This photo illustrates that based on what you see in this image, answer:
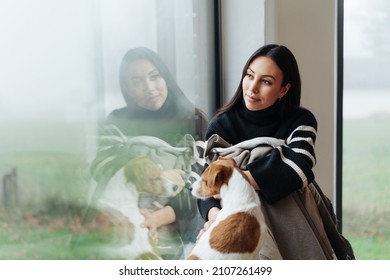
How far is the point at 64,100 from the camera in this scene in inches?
47.3

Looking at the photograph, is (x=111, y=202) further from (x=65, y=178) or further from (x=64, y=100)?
(x=64, y=100)

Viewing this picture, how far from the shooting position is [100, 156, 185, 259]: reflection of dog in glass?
1.21 metres

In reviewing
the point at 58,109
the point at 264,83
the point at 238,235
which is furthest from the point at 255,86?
the point at 58,109

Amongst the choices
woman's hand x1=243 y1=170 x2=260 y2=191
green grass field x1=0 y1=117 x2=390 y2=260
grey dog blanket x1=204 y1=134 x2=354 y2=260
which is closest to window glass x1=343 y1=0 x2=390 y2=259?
grey dog blanket x1=204 y1=134 x2=354 y2=260

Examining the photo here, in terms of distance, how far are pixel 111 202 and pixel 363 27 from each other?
69 centimetres

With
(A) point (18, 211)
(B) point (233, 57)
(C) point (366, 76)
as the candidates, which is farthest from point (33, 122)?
(C) point (366, 76)

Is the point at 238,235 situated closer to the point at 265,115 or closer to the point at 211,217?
the point at 211,217

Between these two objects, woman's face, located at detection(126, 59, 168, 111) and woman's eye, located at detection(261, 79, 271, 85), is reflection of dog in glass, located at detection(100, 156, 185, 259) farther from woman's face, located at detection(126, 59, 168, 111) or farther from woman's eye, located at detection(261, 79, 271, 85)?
woman's eye, located at detection(261, 79, 271, 85)

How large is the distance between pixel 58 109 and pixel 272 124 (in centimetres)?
41

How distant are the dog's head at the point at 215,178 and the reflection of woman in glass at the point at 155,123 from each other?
0.14 m

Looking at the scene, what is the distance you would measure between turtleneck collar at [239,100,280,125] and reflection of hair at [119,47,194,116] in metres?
0.17

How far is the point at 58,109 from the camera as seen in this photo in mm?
1196

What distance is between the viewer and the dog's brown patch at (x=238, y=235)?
1068mm

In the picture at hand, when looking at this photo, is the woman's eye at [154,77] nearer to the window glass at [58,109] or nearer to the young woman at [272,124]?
the window glass at [58,109]
